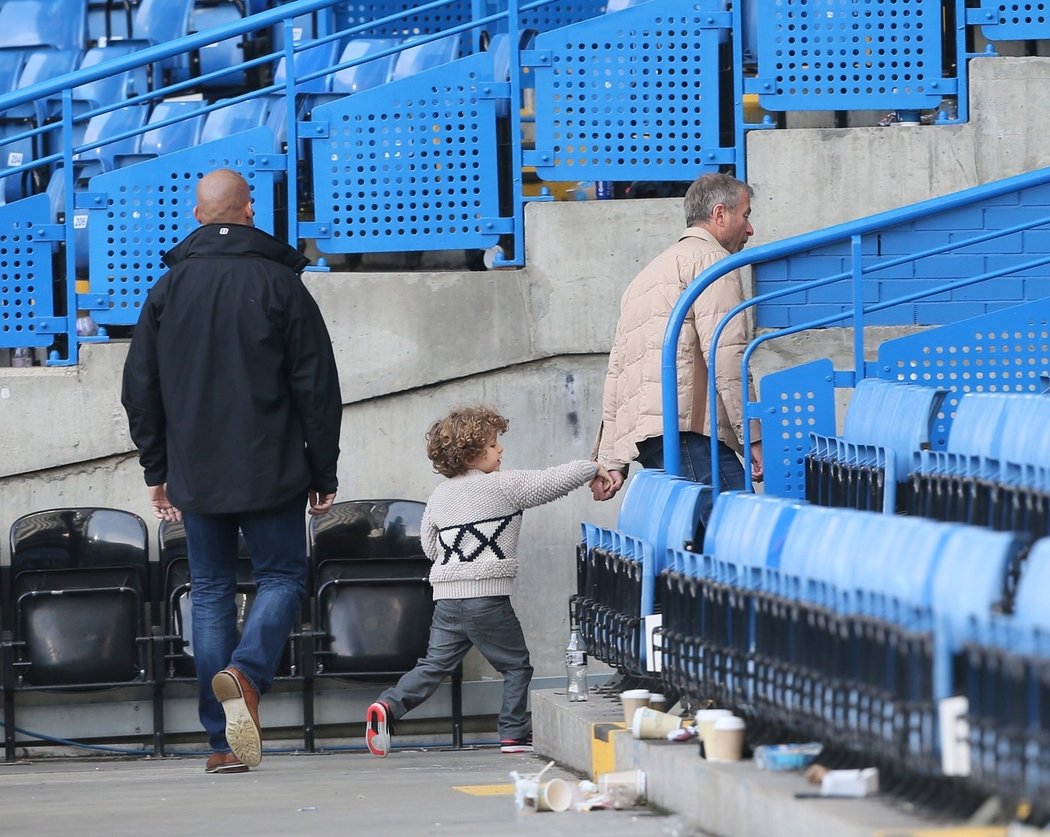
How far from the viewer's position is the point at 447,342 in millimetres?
6949

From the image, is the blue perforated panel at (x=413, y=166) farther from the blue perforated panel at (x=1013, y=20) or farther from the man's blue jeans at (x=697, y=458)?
the blue perforated panel at (x=1013, y=20)

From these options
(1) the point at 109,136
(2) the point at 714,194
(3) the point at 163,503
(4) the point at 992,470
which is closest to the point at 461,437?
(3) the point at 163,503

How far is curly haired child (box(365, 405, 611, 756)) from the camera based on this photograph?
19.8 ft

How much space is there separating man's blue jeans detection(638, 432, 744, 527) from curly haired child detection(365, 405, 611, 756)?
291mm

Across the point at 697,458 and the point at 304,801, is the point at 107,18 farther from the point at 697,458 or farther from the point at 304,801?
the point at 304,801

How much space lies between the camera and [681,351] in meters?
6.05

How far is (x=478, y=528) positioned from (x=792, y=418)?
1.13 metres

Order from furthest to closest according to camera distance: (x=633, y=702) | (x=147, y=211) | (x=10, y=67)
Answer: (x=10, y=67)
(x=147, y=211)
(x=633, y=702)

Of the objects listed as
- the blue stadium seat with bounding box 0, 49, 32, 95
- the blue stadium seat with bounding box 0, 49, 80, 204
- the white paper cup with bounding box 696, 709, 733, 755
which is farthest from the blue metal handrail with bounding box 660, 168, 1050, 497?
the blue stadium seat with bounding box 0, 49, 32, 95

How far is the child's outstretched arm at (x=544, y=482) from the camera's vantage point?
5805 millimetres

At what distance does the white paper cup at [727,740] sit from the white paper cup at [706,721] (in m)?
0.02

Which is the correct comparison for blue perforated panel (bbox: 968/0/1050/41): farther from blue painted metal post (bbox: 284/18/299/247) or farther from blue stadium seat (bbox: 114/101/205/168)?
blue stadium seat (bbox: 114/101/205/168)

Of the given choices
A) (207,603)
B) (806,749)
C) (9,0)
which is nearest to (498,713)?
(207,603)

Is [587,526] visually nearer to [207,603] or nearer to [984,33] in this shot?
[207,603]
